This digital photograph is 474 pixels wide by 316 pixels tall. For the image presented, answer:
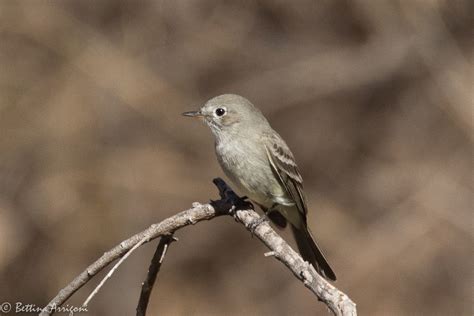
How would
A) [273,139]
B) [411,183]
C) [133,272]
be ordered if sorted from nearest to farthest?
1. [273,139]
2. [133,272]
3. [411,183]

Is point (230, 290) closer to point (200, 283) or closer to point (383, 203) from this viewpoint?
point (200, 283)

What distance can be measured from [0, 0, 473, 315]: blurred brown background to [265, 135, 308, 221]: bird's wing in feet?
13.6

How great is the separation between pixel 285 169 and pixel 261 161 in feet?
0.63

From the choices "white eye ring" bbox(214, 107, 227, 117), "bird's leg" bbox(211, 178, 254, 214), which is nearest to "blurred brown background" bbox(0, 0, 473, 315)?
"white eye ring" bbox(214, 107, 227, 117)

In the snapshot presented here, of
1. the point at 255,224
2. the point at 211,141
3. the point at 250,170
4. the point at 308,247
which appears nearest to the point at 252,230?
the point at 255,224

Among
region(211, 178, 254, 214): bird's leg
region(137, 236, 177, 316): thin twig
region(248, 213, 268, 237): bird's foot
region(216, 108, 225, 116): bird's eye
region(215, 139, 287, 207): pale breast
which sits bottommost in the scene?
region(137, 236, 177, 316): thin twig

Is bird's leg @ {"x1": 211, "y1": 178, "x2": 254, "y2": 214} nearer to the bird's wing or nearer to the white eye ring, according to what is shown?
the bird's wing

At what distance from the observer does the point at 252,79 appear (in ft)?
32.7

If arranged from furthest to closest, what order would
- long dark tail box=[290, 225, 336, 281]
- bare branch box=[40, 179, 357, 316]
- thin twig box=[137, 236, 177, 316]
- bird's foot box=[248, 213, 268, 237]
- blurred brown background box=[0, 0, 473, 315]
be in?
1. blurred brown background box=[0, 0, 473, 315]
2. long dark tail box=[290, 225, 336, 281]
3. bird's foot box=[248, 213, 268, 237]
4. thin twig box=[137, 236, 177, 316]
5. bare branch box=[40, 179, 357, 316]

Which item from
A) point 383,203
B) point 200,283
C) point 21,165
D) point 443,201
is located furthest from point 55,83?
point 443,201

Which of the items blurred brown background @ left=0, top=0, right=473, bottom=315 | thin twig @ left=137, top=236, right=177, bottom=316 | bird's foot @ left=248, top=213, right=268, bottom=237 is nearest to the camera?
thin twig @ left=137, top=236, right=177, bottom=316

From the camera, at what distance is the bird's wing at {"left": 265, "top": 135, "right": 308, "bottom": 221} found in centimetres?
551

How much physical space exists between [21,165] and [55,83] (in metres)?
1.08

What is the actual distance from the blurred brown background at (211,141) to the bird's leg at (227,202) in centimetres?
→ 464
